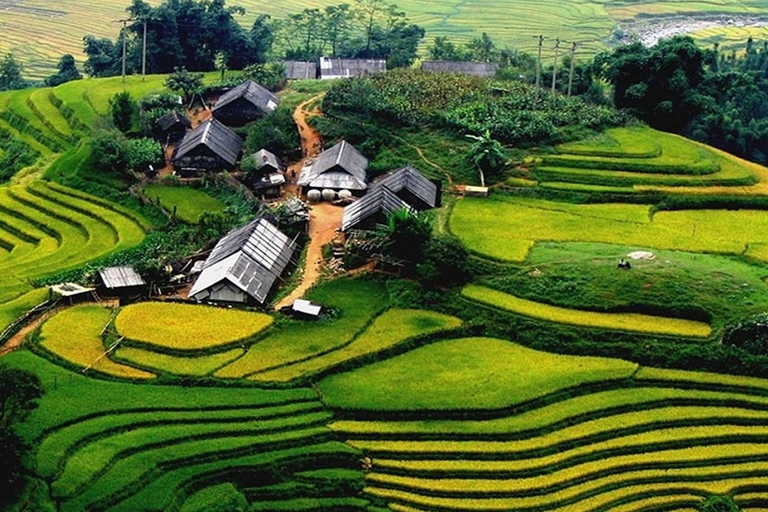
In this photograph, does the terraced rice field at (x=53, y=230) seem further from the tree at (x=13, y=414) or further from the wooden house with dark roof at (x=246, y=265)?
the tree at (x=13, y=414)

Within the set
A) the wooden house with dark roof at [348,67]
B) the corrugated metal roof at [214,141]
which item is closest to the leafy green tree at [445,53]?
the wooden house with dark roof at [348,67]

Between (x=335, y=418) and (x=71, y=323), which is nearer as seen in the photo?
(x=335, y=418)

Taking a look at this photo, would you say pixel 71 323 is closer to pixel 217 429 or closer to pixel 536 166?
pixel 217 429

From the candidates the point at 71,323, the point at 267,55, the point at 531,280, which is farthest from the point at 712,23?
the point at 71,323

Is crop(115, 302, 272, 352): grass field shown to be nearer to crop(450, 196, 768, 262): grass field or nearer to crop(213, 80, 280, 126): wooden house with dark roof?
crop(450, 196, 768, 262): grass field

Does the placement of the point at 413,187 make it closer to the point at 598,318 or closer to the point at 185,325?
the point at 598,318

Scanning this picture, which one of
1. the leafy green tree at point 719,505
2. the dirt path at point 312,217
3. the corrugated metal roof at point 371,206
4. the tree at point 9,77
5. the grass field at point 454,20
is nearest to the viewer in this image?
the leafy green tree at point 719,505

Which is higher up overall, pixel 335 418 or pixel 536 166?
pixel 536 166

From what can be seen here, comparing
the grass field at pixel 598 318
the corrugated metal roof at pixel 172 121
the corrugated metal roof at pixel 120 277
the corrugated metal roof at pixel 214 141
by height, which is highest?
the corrugated metal roof at pixel 172 121
